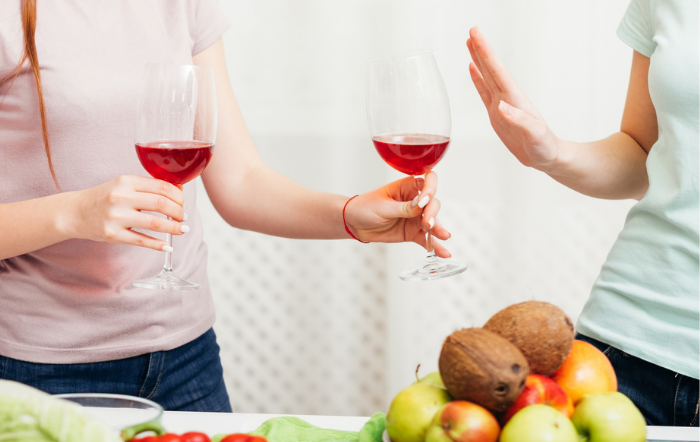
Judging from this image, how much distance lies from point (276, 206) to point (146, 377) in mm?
405

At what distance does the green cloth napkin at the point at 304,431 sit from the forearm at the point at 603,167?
0.62m

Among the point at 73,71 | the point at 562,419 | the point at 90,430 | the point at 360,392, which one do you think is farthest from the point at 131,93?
the point at 360,392

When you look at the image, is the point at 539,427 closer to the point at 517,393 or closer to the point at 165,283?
the point at 517,393

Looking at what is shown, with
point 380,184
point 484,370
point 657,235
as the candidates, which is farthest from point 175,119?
point 380,184

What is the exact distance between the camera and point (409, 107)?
0.96 m

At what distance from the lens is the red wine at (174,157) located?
3.02ft

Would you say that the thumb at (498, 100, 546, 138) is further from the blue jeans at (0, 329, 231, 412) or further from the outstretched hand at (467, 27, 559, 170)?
the blue jeans at (0, 329, 231, 412)

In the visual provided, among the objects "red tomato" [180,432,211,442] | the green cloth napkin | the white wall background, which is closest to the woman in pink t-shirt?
the green cloth napkin

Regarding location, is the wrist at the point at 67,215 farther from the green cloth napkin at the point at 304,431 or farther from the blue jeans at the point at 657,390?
the blue jeans at the point at 657,390

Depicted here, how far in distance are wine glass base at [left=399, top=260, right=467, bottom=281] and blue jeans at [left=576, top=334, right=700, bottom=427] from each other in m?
0.30

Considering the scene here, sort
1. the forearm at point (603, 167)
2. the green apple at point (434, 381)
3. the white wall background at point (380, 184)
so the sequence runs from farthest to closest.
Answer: the white wall background at point (380, 184)
the forearm at point (603, 167)
the green apple at point (434, 381)

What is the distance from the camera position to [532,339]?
70cm

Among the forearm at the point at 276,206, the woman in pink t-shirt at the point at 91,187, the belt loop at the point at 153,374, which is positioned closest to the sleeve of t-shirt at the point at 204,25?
the woman in pink t-shirt at the point at 91,187

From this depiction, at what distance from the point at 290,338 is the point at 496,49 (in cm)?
124
